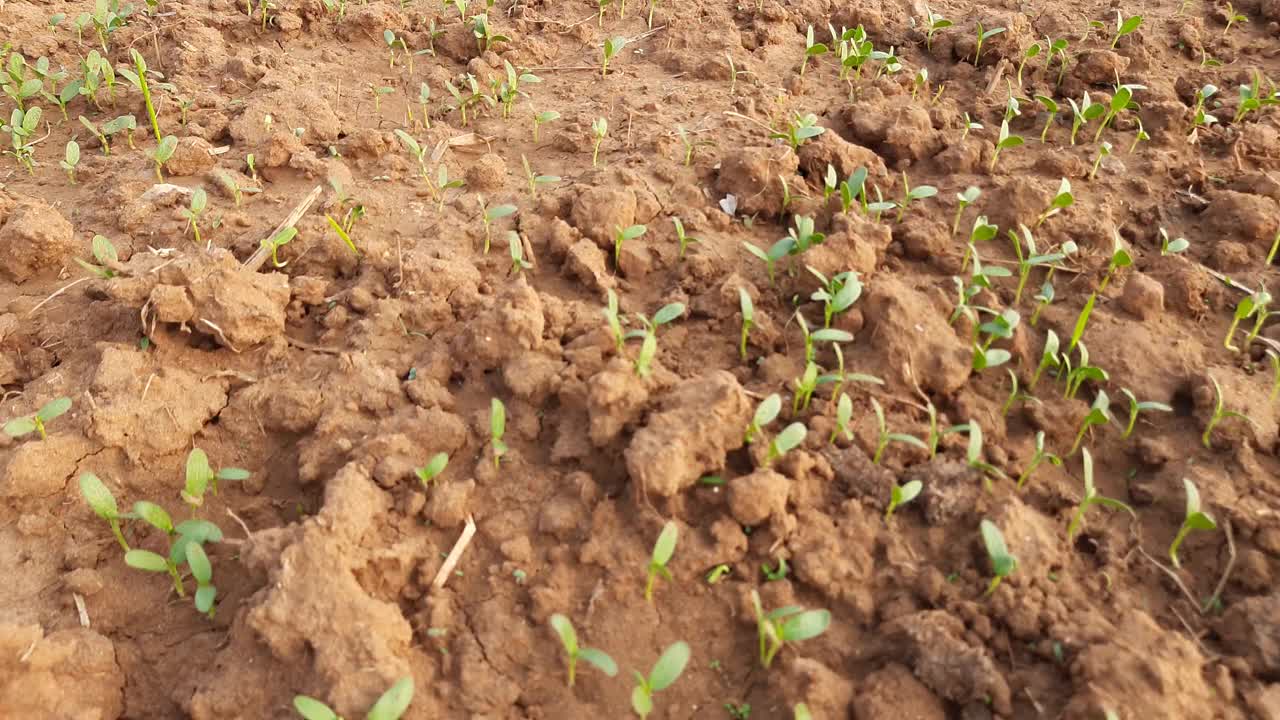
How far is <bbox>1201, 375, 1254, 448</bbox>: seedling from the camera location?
2.32 m

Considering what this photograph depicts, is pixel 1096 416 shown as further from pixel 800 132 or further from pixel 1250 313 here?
pixel 800 132

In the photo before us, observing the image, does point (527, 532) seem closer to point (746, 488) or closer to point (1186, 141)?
point (746, 488)

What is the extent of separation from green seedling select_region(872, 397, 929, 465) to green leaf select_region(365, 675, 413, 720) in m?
1.29

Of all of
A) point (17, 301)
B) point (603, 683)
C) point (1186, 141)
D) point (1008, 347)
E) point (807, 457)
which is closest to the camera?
point (603, 683)

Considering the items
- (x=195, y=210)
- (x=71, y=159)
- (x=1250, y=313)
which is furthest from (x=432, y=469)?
(x=1250, y=313)

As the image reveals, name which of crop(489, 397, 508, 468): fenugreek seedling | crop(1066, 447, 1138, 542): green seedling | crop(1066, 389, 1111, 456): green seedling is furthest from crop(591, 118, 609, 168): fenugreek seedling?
crop(1066, 447, 1138, 542): green seedling

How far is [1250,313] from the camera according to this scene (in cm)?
259

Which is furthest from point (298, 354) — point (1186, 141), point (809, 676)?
point (1186, 141)

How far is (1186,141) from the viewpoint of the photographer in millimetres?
3553

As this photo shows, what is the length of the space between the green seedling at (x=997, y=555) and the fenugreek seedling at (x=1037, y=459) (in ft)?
1.07

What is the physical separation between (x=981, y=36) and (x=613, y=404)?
2.96 metres

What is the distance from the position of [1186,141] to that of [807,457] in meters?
2.60

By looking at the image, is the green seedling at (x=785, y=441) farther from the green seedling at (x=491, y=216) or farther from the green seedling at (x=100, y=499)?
the green seedling at (x=100, y=499)

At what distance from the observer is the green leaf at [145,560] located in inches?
78.1
